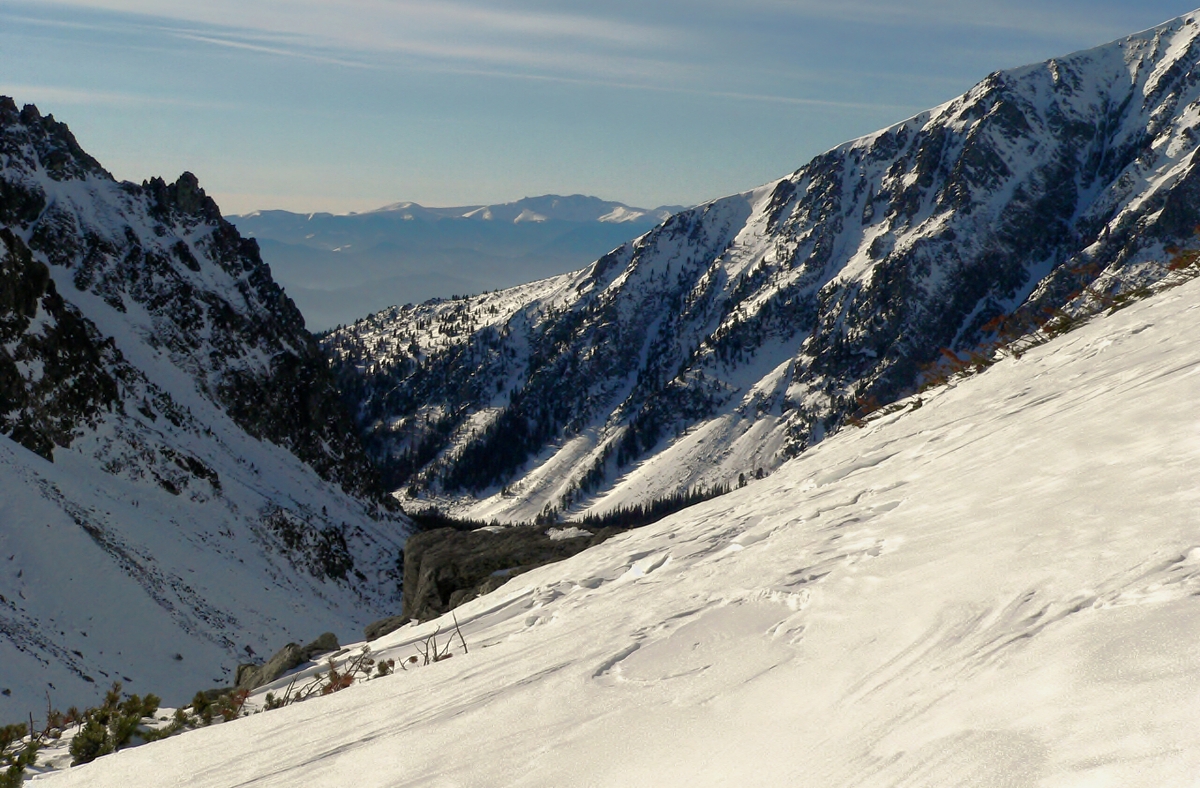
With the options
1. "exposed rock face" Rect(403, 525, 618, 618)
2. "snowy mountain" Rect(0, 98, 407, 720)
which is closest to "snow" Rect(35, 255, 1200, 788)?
"exposed rock face" Rect(403, 525, 618, 618)

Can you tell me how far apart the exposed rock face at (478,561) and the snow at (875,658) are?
8055mm

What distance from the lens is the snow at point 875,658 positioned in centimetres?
378

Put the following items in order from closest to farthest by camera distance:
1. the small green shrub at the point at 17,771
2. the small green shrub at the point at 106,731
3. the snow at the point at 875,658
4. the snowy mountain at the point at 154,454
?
the snow at the point at 875,658 < the small green shrub at the point at 17,771 < the small green shrub at the point at 106,731 < the snowy mountain at the point at 154,454

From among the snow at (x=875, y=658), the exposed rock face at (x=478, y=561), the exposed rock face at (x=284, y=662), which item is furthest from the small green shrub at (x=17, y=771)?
the exposed rock face at (x=478, y=561)

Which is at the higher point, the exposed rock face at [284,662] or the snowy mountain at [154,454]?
the snowy mountain at [154,454]

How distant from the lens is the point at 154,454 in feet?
158

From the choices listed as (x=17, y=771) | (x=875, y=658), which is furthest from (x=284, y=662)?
(x=875, y=658)

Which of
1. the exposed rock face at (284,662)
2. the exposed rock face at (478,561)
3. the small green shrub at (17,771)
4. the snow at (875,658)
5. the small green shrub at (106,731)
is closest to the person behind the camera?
the snow at (875,658)

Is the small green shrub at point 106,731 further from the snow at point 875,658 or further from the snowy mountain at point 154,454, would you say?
the snowy mountain at point 154,454

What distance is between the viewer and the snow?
12.4 ft

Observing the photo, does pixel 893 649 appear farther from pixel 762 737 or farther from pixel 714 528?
pixel 714 528

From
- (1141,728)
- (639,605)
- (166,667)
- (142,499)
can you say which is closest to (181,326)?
(142,499)

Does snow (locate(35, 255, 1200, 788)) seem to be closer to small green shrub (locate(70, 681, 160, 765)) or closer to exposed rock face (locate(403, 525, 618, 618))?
small green shrub (locate(70, 681, 160, 765))

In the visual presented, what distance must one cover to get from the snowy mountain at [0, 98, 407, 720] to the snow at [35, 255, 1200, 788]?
16631mm
